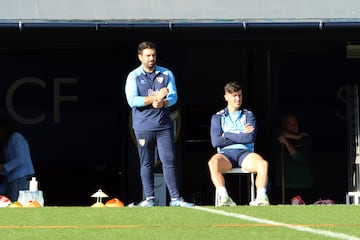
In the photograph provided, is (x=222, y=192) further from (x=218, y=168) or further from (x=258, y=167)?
(x=258, y=167)

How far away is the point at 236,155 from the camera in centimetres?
1232

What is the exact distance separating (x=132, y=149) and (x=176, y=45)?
1.41m

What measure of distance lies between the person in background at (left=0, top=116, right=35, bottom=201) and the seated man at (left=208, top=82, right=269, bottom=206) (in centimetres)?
249

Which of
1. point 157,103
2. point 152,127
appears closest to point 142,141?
point 152,127

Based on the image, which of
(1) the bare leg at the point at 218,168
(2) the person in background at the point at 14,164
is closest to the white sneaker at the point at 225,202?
(1) the bare leg at the point at 218,168

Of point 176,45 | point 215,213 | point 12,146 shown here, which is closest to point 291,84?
point 176,45

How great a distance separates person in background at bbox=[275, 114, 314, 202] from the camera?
14.6 metres

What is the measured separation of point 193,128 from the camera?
1633cm

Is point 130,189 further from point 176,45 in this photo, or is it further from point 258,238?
point 258,238

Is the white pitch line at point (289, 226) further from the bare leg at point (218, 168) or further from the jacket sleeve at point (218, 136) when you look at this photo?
the jacket sleeve at point (218, 136)

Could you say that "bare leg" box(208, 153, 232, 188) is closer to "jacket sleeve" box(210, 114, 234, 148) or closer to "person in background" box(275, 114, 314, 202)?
"jacket sleeve" box(210, 114, 234, 148)

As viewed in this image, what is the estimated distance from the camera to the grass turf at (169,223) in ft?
24.4

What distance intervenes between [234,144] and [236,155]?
0.12 meters

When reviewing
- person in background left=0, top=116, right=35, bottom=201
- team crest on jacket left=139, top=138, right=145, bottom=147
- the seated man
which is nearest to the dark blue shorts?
the seated man
